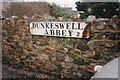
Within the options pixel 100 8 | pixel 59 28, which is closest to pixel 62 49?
pixel 59 28

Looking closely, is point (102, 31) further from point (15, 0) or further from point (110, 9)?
point (15, 0)

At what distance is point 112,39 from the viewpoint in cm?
375

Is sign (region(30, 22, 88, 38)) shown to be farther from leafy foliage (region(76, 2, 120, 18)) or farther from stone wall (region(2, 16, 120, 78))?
leafy foliage (region(76, 2, 120, 18))

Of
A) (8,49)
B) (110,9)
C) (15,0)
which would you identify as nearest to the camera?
(110,9)

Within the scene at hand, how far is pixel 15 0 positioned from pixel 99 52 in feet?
5.35

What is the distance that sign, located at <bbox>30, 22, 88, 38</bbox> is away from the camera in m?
3.84

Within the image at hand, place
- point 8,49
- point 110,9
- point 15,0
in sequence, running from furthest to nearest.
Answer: point 8,49, point 15,0, point 110,9

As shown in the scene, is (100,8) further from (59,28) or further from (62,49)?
(62,49)

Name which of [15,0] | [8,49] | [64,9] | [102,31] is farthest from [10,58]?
[102,31]

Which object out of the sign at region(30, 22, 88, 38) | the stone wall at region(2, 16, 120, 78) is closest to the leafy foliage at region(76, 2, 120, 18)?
the stone wall at region(2, 16, 120, 78)

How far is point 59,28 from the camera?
3920mm

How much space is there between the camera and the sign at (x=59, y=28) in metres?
3.84

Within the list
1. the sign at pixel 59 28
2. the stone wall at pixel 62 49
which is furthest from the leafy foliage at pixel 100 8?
the sign at pixel 59 28

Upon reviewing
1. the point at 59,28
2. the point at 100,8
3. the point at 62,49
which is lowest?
the point at 62,49
